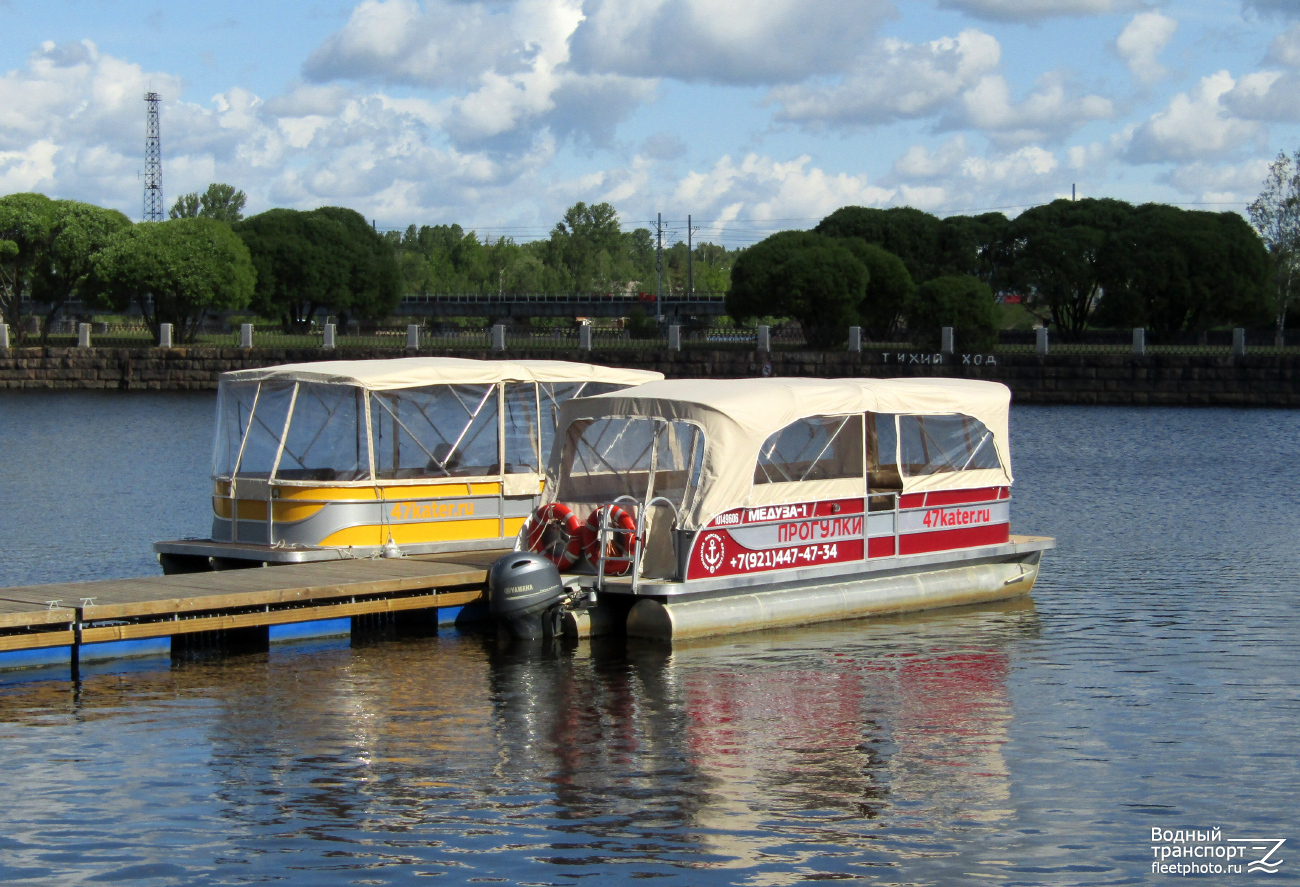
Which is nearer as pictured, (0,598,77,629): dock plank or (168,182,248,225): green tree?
(0,598,77,629): dock plank

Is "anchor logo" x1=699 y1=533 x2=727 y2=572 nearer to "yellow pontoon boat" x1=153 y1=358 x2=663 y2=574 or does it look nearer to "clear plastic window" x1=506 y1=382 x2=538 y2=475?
"yellow pontoon boat" x1=153 y1=358 x2=663 y2=574

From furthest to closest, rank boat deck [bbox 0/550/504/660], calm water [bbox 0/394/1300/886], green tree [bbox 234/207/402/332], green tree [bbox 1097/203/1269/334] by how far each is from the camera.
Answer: green tree [bbox 234/207/402/332]
green tree [bbox 1097/203/1269/334]
boat deck [bbox 0/550/504/660]
calm water [bbox 0/394/1300/886]

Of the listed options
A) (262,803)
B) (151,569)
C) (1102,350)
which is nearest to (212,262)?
(1102,350)

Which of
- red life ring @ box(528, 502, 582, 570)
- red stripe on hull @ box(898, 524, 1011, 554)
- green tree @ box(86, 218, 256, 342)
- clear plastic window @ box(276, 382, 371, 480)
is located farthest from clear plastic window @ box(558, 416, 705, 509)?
green tree @ box(86, 218, 256, 342)

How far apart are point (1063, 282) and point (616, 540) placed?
68.2 m

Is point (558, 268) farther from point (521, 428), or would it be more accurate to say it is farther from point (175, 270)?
point (521, 428)

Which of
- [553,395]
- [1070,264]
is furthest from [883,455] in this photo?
[1070,264]

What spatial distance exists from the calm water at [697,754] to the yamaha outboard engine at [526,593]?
16.1 inches

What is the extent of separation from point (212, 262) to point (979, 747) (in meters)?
69.3

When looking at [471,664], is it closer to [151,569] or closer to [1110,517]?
[151,569]

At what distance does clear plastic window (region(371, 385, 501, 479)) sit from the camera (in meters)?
20.2

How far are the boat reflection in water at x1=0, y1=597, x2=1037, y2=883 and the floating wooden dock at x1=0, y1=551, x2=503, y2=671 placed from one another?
20.8 inches

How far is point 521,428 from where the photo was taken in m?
21.4

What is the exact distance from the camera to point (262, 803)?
39.6ft
